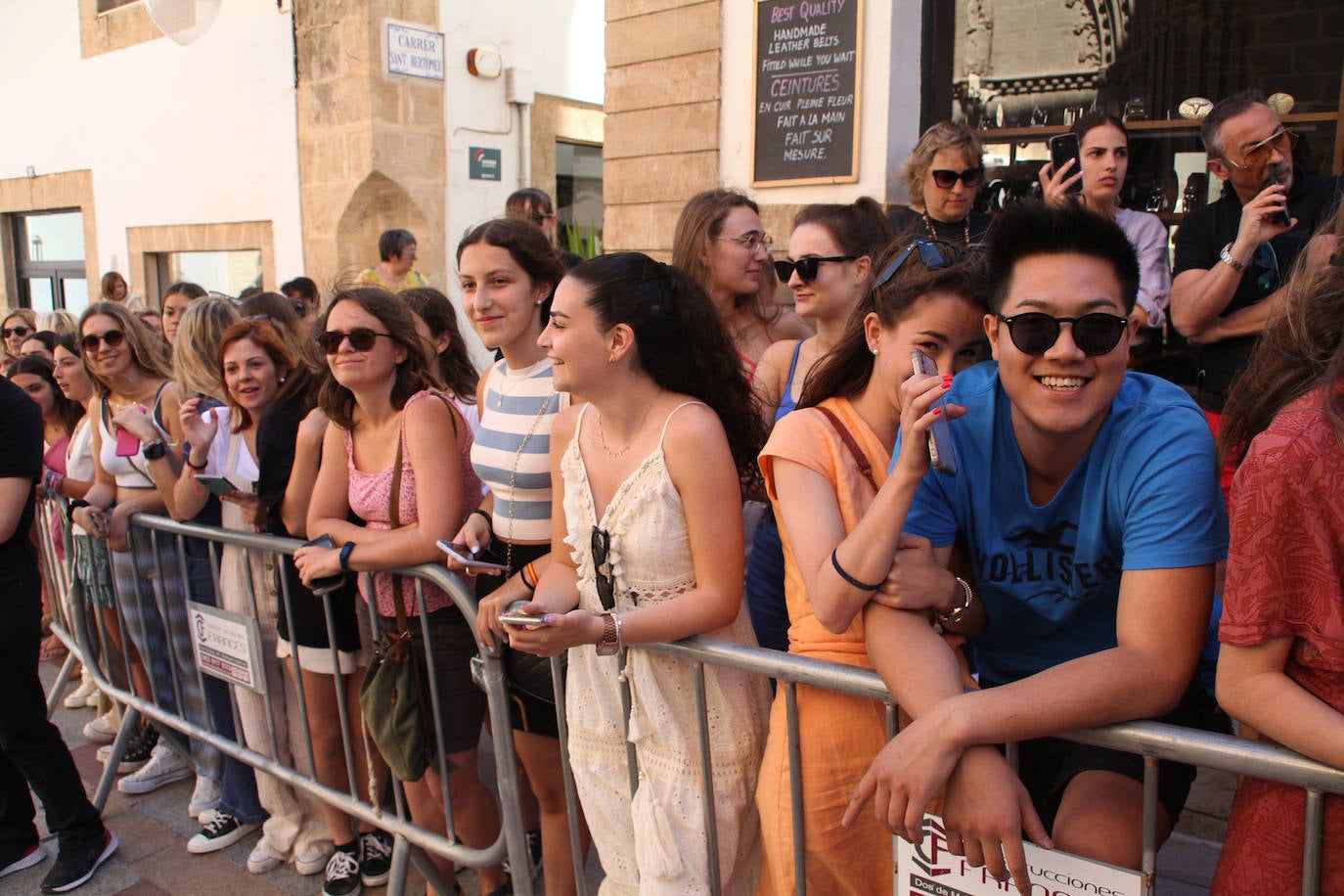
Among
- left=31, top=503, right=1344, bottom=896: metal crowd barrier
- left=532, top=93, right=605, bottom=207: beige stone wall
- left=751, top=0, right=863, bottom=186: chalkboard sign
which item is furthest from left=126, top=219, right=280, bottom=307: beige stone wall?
left=31, top=503, right=1344, bottom=896: metal crowd barrier

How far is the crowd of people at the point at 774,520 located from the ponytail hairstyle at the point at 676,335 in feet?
0.03

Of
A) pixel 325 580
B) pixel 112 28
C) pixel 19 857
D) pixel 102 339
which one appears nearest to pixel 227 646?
pixel 325 580

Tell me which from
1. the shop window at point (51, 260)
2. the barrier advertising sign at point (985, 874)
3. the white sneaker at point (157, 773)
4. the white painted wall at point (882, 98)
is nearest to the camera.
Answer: the barrier advertising sign at point (985, 874)

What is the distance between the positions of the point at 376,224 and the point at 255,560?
659 cm

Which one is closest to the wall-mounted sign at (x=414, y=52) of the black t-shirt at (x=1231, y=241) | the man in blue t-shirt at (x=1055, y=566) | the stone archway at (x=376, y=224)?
the stone archway at (x=376, y=224)

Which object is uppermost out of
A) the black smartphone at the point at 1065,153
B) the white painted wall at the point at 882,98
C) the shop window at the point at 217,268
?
the white painted wall at the point at 882,98

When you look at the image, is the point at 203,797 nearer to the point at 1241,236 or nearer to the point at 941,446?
the point at 941,446

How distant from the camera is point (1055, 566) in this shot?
1.71m

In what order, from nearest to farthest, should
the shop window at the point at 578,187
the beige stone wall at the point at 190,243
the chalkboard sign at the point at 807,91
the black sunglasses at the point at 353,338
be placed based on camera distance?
the black sunglasses at the point at 353,338
the chalkboard sign at the point at 807,91
the beige stone wall at the point at 190,243
the shop window at the point at 578,187

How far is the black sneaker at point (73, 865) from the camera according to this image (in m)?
3.38

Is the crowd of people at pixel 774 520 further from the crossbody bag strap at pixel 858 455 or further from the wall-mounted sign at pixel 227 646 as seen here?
the wall-mounted sign at pixel 227 646

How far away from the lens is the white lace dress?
2.14 meters

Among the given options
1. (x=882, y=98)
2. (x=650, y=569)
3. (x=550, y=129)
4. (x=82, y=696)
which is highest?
(x=550, y=129)

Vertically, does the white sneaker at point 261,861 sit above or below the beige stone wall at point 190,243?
below
